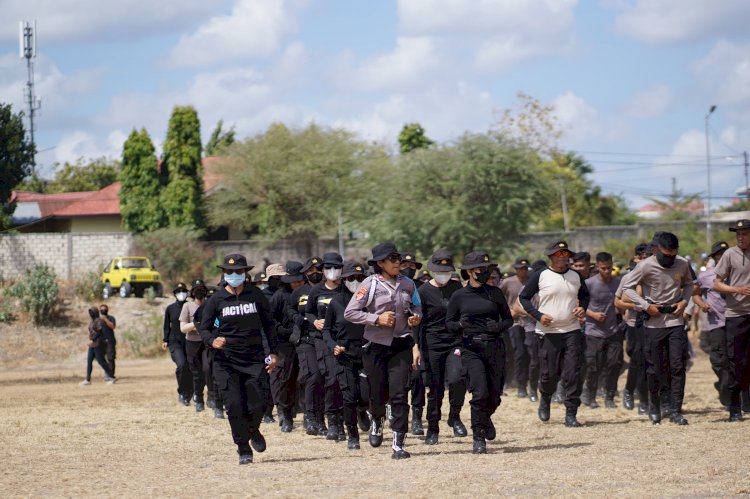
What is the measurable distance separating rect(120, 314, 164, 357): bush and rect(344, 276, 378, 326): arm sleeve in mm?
25540

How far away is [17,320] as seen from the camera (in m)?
39.7

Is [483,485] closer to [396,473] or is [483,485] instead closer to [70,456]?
[396,473]

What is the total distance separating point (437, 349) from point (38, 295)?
1109 inches

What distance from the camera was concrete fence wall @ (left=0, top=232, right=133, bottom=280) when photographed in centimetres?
4709

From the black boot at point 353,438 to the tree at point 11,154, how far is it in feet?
123

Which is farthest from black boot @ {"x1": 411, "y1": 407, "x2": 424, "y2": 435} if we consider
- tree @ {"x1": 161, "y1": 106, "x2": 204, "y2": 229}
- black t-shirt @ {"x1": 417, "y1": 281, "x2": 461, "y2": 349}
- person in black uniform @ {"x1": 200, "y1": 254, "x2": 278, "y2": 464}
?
tree @ {"x1": 161, "y1": 106, "x2": 204, "y2": 229}

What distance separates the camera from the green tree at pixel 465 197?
47281 millimetres

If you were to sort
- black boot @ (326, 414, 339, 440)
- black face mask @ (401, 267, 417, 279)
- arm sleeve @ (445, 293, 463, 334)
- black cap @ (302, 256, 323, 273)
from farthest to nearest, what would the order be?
1. black face mask @ (401, 267, 417, 279)
2. black cap @ (302, 256, 323, 273)
3. black boot @ (326, 414, 339, 440)
4. arm sleeve @ (445, 293, 463, 334)

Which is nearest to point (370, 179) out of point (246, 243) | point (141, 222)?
point (246, 243)

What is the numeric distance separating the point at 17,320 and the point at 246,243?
1930 centimetres

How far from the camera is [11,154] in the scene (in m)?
48.3

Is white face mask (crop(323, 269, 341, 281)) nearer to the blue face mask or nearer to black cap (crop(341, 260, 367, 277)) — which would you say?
black cap (crop(341, 260, 367, 277))

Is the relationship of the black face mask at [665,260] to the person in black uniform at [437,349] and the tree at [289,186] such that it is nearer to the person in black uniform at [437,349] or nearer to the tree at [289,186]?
the person in black uniform at [437,349]

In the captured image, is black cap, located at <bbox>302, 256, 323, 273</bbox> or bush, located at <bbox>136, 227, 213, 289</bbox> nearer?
black cap, located at <bbox>302, 256, 323, 273</bbox>
